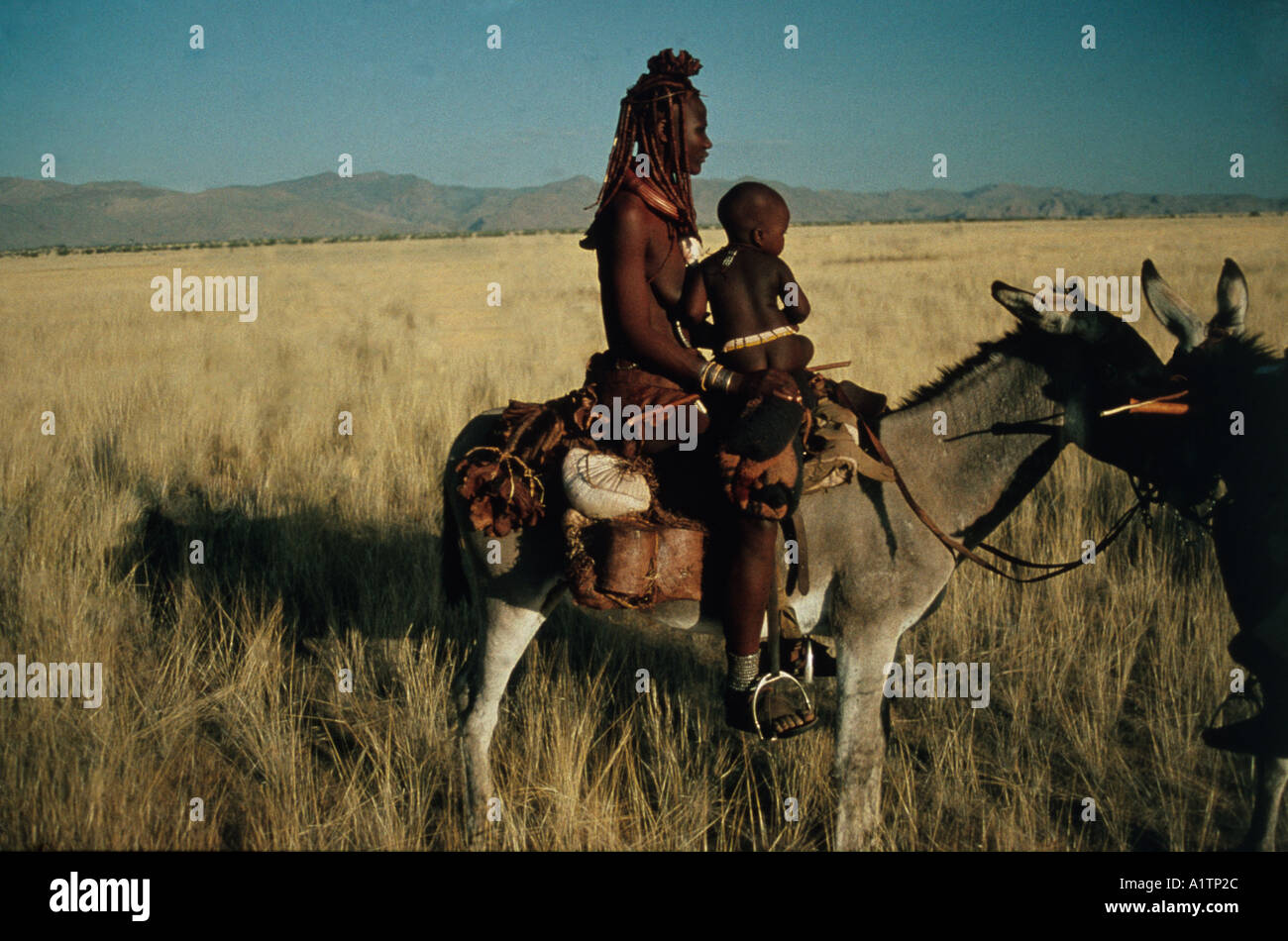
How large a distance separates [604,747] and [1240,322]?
3532 millimetres

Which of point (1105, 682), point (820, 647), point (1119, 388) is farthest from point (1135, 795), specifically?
point (1119, 388)

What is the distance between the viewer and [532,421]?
359 cm

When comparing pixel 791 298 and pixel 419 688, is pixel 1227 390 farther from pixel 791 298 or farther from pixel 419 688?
pixel 419 688

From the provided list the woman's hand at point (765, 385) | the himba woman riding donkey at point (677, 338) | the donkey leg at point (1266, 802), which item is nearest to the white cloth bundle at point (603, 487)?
the himba woman riding donkey at point (677, 338)

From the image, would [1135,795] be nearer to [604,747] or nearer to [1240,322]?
[1240,322]

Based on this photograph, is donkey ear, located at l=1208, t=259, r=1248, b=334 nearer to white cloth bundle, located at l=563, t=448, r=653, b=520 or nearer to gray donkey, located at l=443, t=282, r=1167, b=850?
gray donkey, located at l=443, t=282, r=1167, b=850

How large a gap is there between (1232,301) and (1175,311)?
0.24 metres

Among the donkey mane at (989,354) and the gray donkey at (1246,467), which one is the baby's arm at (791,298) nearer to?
the donkey mane at (989,354)

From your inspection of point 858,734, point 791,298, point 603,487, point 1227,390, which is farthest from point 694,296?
point 1227,390

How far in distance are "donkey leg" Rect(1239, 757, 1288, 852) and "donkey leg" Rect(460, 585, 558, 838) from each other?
10.3 feet

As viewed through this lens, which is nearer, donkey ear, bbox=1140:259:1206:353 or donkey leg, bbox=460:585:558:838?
donkey ear, bbox=1140:259:1206:353

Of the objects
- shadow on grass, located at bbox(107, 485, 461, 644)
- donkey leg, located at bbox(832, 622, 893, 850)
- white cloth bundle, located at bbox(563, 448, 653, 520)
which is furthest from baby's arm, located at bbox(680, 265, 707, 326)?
shadow on grass, located at bbox(107, 485, 461, 644)

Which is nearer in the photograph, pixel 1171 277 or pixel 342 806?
pixel 342 806

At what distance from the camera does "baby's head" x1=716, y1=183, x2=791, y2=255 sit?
3236 millimetres
